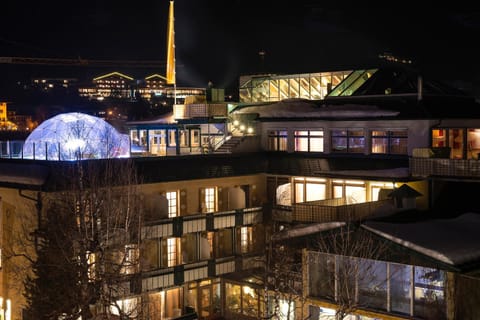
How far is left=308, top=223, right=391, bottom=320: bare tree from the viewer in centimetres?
3012

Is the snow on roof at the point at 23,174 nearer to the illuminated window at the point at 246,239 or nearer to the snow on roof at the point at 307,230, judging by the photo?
the snow on roof at the point at 307,230

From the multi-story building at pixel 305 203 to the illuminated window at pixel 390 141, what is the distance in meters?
0.09

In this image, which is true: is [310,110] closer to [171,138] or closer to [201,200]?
[201,200]

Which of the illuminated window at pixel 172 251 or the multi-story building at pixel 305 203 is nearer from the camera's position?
the multi-story building at pixel 305 203

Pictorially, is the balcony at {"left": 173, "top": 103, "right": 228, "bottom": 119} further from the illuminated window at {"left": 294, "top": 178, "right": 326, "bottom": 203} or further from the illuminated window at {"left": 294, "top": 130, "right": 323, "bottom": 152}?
the illuminated window at {"left": 294, "top": 178, "right": 326, "bottom": 203}

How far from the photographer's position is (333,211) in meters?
34.9

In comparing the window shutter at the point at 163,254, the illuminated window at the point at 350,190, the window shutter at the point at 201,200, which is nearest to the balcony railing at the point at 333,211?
the illuminated window at the point at 350,190

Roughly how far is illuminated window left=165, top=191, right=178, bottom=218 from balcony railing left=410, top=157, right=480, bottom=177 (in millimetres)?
14676

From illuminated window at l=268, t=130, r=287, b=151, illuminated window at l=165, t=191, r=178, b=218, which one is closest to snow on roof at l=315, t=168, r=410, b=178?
illuminated window at l=268, t=130, r=287, b=151

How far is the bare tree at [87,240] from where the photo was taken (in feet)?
105

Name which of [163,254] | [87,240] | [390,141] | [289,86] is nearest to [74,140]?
[163,254]

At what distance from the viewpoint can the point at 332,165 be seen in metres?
46.2

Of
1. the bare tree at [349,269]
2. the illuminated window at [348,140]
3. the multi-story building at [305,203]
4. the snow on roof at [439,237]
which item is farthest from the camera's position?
the illuminated window at [348,140]

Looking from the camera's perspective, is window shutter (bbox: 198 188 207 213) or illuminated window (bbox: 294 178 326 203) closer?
window shutter (bbox: 198 188 207 213)
